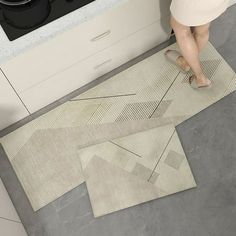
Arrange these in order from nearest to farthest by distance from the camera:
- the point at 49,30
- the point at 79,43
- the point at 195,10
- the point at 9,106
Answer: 1. the point at 49,30
2. the point at 195,10
3. the point at 79,43
4. the point at 9,106

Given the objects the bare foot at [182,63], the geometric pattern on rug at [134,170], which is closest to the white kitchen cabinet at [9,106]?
the geometric pattern on rug at [134,170]

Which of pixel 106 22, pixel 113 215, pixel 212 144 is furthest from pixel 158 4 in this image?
pixel 113 215

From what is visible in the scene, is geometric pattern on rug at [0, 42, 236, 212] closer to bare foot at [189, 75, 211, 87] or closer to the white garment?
bare foot at [189, 75, 211, 87]

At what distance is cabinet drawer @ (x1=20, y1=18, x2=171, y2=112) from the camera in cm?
155

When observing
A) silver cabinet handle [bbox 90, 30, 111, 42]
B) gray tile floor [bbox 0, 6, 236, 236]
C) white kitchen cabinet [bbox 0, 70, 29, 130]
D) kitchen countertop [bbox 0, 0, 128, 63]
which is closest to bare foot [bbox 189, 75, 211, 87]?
gray tile floor [bbox 0, 6, 236, 236]

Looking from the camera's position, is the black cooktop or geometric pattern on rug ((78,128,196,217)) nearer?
the black cooktop

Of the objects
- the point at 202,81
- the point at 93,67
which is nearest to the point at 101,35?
the point at 93,67

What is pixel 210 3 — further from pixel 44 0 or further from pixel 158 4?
pixel 44 0

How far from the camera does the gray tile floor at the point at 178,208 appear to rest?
5.05 ft

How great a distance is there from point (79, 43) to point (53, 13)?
294mm

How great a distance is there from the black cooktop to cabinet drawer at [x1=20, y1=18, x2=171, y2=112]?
0.44m

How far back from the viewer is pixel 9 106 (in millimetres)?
1521

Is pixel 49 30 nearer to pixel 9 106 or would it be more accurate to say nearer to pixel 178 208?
pixel 9 106

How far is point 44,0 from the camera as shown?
1.14 m
